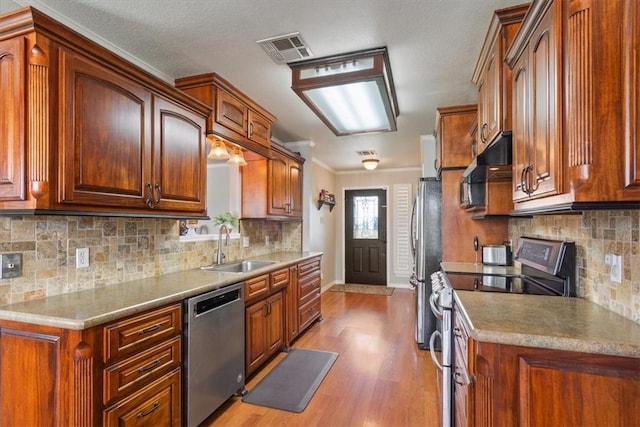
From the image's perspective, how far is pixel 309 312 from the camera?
393cm

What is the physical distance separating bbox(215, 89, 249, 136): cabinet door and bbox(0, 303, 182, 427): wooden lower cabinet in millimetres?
1554

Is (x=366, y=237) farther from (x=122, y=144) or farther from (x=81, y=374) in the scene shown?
(x=81, y=374)

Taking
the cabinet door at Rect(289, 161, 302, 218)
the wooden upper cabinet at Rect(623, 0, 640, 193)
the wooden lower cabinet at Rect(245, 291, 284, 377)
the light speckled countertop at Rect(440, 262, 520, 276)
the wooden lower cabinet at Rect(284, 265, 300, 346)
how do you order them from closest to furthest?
the wooden upper cabinet at Rect(623, 0, 640, 193), the light speckled countertop at Rect(440, 262, 520, 276), the wooden lower cabinet at Rect(245, 291, 284, 377), the wooden lower cabinet at Rect(284, 265, 300, 346), the cabinet door at Rect(289, 161, 302, 218)

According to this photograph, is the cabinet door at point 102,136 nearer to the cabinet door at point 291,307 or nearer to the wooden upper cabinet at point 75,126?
the wooden upper cabinet at point 75,126

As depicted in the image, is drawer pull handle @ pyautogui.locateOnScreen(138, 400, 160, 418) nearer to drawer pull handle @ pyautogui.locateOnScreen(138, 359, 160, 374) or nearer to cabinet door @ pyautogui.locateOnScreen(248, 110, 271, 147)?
drawer pull handle @ pyautogui.locateOnScreen(138, 359, 160, 374)

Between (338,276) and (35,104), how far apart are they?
593 centimetres

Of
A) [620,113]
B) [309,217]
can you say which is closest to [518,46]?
[620,113]

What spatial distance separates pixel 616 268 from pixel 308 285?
2942 mm

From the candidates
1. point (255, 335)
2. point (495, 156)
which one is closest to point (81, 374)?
point (255, 335)

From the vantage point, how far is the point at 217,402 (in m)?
2.16

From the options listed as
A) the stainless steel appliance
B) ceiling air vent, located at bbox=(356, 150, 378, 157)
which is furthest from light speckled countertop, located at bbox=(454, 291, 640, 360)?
ceiling air vent, located at bbox=(356, 150, 378, 157)

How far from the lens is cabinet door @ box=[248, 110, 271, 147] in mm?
3020

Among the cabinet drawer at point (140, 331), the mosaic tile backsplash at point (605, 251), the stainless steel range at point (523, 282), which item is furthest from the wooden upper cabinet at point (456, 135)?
the cabinet drawer at point (140, 331)

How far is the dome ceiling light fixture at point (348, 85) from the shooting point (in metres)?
2.21
